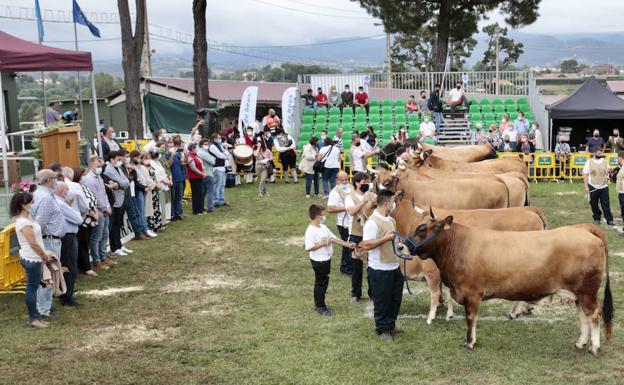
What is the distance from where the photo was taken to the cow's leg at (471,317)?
809cm

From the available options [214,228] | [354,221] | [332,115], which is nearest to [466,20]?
[332,115]

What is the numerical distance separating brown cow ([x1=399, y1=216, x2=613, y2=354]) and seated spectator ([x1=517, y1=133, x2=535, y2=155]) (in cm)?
1563

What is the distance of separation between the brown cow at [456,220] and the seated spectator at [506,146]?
578 inches

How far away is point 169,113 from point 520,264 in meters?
28.0

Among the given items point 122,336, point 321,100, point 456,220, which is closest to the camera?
point 122,336

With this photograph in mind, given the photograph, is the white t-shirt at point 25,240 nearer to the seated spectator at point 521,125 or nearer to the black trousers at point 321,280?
the black trousers at point 321,280

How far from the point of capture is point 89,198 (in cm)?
1120

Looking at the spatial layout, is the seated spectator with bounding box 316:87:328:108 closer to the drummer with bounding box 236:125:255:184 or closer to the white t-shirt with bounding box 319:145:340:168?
the drummer with bounding box 236:125:255:184

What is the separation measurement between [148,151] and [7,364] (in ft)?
26.2

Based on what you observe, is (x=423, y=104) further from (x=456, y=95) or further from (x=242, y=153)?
(x=242, y=153)

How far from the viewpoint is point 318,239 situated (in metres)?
9.12

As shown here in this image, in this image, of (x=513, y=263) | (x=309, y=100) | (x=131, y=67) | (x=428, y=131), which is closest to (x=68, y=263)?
(x=513, y=263)

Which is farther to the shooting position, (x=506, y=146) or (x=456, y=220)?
(x=506, y=146)

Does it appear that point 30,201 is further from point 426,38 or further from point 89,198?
point 426,38
